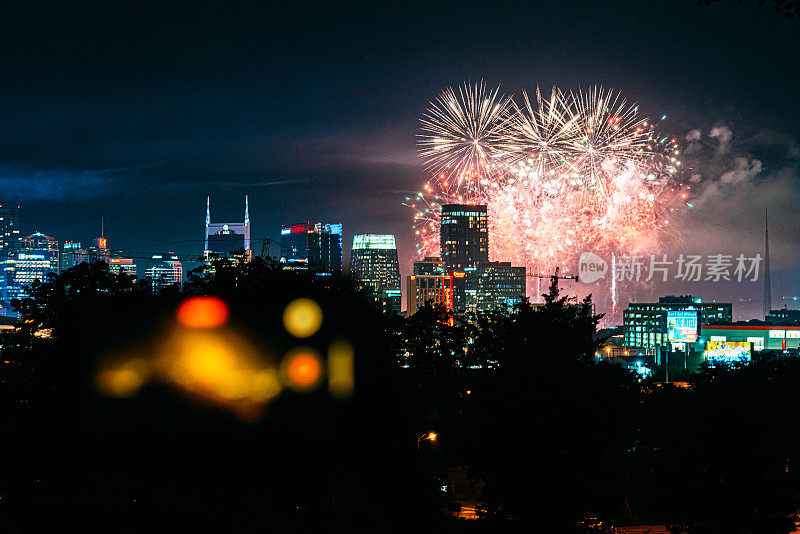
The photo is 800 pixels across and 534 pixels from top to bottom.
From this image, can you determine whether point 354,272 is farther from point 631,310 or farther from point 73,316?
point 631,310

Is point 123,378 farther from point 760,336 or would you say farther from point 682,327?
point 682,327

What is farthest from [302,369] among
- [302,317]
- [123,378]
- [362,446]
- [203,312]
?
[123,378]

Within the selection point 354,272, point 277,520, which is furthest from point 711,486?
point 354,272

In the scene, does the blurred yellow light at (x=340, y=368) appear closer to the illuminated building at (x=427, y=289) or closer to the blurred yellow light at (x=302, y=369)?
the blurred yellow light at (x=302, y=369)

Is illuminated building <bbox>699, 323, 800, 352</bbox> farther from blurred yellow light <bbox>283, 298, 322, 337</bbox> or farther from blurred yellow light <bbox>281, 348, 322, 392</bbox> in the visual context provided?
blurred yellow light <bbox>281, 348, 322, 392</bbox>

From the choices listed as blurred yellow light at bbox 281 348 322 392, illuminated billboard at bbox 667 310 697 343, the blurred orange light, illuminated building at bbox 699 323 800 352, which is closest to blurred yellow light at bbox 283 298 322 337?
blurred yellow light at bbox 281 348 322 392

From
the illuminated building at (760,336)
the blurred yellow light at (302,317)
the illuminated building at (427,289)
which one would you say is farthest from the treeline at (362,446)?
the illuminated building at (427,289)
